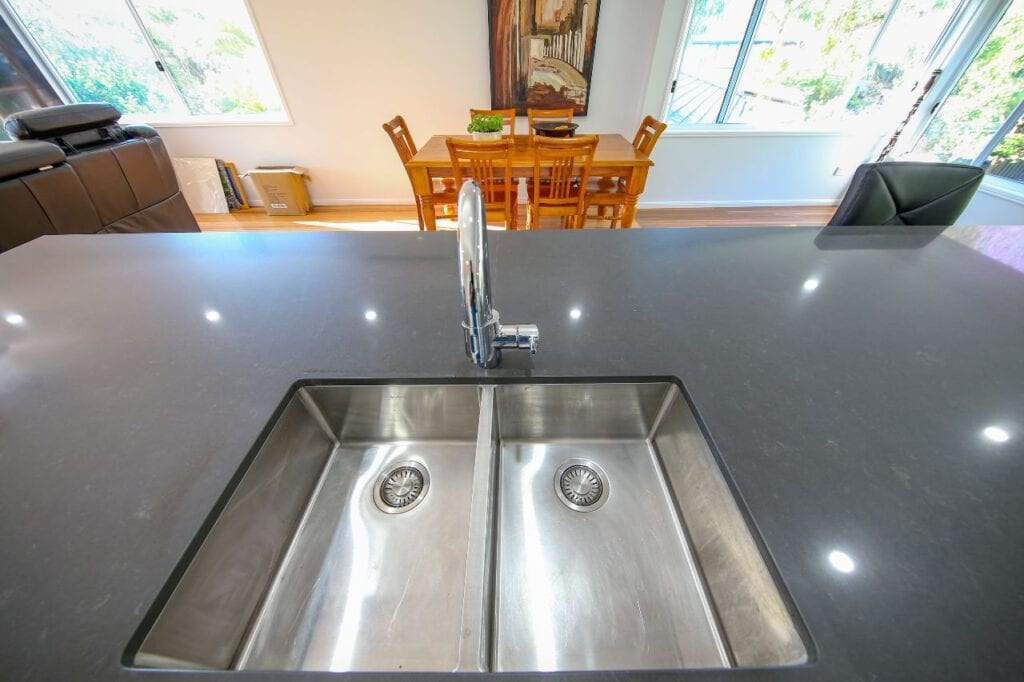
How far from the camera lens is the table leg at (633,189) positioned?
7.70ft

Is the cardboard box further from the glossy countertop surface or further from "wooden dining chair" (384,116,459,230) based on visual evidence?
the glossy countertop surface

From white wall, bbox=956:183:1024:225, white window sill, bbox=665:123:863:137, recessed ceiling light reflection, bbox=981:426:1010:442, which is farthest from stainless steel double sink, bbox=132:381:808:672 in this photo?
white wall, bbox=956:183:1024:225

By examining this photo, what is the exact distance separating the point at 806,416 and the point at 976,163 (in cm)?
421

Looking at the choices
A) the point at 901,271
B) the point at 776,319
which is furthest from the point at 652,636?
the point at 901,271

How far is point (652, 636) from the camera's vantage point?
494 millimetres

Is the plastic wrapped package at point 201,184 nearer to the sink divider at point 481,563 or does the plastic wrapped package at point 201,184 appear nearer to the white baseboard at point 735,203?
the white baseboard at point 735,203

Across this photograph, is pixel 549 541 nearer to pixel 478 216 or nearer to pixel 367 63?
pixel 478 216

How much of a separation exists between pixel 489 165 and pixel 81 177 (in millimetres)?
2000

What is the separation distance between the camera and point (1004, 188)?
263 cm

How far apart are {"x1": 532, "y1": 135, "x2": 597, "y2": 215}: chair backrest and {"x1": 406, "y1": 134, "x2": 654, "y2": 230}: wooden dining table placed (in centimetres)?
12

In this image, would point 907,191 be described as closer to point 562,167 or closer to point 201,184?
point 562,167

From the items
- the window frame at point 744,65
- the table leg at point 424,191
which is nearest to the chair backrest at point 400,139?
the table leg at point 424,191

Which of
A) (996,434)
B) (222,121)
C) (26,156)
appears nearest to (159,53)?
(222,121)

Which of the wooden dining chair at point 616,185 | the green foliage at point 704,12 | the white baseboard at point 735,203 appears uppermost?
the green foliage at point 704,12
